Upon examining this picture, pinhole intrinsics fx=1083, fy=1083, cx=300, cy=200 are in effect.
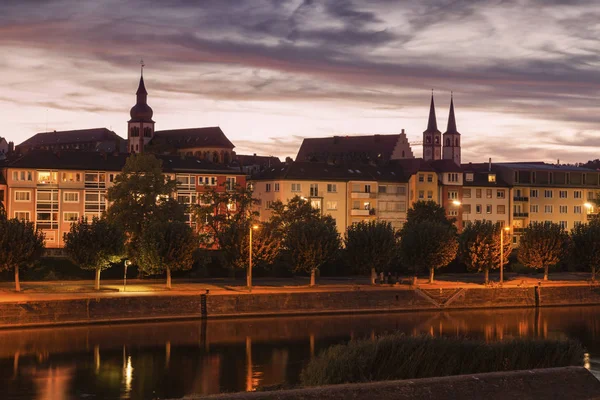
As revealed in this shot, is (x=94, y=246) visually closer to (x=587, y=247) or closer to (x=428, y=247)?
(x=428, y=247)

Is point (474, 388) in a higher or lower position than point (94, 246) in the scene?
lower

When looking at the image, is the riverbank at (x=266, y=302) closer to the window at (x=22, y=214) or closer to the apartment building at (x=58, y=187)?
the apartment building at (x=58, y=187)

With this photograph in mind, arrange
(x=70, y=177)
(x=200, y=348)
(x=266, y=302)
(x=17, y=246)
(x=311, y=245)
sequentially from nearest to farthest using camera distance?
(x=200, y=348) < (x=17, y=246) < (x=266, y=302) < (x=311, y=245) < (x=70, y=177)

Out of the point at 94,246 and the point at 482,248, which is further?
the point at 482,248

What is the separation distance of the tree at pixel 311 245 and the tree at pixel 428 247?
9.19 m

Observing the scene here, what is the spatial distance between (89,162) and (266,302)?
62081 mm

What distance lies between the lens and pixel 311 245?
344 feet

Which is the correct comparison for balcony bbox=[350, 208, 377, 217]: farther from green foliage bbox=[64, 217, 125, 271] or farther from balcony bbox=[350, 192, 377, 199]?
green foliage bbox=[64, 217, 125, 271]

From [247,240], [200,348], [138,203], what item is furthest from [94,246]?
[200,348]

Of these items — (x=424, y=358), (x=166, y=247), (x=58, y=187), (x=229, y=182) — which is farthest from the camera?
(x=229, y=182)

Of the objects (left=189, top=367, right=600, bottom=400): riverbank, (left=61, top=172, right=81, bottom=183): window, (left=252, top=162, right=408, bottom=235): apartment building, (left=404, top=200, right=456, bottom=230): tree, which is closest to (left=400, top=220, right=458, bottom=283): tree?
(left=404, top=200, right=456, bottom=230): tree

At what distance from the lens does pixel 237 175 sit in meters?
158

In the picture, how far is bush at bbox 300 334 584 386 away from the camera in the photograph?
157ft

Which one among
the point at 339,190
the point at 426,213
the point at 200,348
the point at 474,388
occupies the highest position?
the point at 339,190
